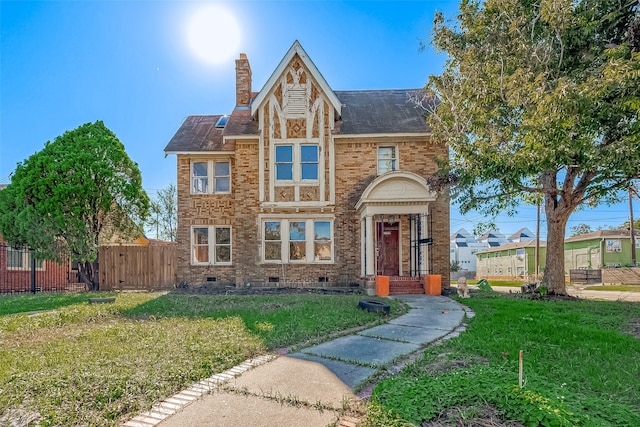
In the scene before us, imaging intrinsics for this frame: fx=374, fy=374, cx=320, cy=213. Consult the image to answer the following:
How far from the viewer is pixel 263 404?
3428 millimetres

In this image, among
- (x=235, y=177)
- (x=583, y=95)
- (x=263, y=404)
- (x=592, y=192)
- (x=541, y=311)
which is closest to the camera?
(x=263, y=404)

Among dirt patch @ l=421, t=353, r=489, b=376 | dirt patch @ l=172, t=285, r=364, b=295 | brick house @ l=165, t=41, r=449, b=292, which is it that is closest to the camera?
dirt patch @ l=421, t=353, r=489, b=376

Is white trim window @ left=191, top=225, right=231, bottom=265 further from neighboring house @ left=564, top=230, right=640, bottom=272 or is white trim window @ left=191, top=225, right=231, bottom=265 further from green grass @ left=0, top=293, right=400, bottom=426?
neighboring house @ left=564, top=230, right=640, bottom=272

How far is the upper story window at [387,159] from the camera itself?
15188 millimetres

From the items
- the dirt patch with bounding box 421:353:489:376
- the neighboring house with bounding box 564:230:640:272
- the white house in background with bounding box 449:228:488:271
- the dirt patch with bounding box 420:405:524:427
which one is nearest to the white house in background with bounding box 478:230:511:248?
the white house in background with bounding box 449:228:488:271

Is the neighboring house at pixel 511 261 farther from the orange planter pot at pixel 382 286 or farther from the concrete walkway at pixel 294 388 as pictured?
the concrete walkway at pixel 294 388

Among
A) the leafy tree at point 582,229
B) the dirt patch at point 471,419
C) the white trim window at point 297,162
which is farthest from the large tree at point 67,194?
the leafy tree at point 582,229

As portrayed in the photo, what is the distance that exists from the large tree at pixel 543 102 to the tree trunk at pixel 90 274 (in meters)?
14.2

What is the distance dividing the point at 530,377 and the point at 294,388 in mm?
2271

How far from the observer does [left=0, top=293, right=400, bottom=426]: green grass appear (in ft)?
11.4

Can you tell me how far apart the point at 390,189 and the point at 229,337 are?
9120mm

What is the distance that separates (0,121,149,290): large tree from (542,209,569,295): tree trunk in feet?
50.1

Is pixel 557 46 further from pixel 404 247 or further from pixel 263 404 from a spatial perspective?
pixel 263 404

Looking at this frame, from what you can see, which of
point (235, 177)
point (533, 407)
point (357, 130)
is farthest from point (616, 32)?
point (235, 177)
